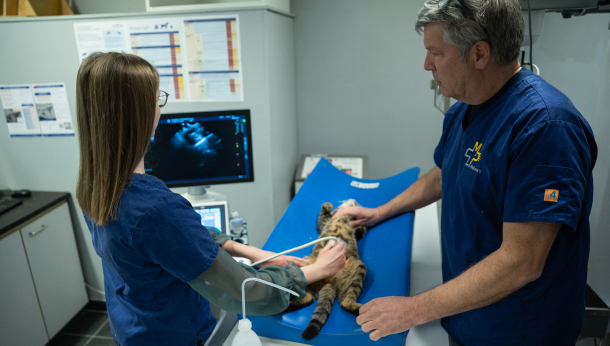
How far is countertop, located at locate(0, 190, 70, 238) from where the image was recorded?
212 centimetres

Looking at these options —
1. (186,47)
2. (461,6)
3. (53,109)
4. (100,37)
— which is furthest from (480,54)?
(53,109)

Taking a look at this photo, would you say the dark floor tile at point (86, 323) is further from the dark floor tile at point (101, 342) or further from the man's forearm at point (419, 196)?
the man's forearm at point (419, 196)

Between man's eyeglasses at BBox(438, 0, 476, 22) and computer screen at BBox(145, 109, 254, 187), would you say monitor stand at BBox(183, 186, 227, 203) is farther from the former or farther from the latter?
man's eyeglasses at BBox(438, 0, 476, 22)

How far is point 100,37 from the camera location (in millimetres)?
2354

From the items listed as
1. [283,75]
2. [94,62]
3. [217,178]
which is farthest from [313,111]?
[94,62]

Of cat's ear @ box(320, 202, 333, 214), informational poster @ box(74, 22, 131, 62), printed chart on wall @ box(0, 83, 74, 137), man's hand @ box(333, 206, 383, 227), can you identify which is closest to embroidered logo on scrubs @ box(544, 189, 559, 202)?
man's hand @ box(333, 206, 383, 227)

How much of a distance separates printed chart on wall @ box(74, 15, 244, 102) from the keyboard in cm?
98

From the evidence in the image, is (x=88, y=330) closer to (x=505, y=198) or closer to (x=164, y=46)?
(x=164, y=46)

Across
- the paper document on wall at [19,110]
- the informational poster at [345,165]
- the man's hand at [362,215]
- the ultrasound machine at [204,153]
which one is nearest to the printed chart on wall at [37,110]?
the paper document on wall at [19,110]

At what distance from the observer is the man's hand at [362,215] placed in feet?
5.82

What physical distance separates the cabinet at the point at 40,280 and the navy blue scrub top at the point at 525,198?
227cm

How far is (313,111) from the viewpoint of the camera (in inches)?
121

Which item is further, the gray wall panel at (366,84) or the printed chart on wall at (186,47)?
the gray wall panel at (366,84)

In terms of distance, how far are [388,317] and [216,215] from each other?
111 centimetres
